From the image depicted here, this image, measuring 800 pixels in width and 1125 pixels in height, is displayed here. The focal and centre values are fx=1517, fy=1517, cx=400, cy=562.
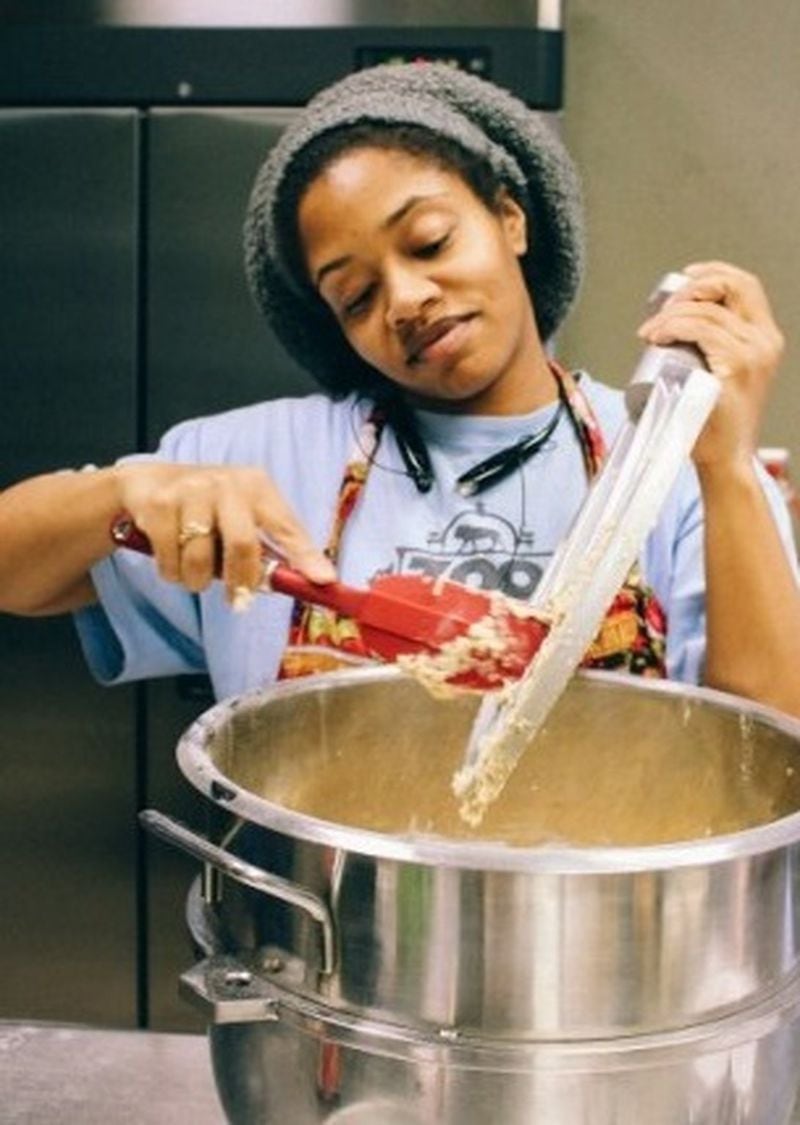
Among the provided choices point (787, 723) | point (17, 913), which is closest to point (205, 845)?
point (787, 723)

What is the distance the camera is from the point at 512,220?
1.22m

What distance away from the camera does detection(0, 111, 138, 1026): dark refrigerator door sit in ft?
6.54

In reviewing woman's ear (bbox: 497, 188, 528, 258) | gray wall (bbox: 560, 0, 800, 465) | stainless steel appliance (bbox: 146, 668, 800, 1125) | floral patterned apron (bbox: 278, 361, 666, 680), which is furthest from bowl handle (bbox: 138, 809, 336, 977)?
gray wall (bbox: 560, 0, 800, 465)

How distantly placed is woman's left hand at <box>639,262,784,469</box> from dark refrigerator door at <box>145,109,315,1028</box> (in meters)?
1.02

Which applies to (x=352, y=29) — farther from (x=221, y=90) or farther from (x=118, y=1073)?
(x=118, y=1073)

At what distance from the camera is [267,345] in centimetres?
199

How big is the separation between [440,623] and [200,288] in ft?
4.13

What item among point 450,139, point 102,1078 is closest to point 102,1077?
point 102,1078

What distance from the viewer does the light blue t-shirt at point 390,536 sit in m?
1.19

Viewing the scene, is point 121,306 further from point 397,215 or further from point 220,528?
point 220,528

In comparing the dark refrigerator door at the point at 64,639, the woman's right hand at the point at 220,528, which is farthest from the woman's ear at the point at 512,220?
the dark refrigerator door at the point at 64,639

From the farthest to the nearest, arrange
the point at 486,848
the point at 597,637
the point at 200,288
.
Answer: the point at 200,288 → the point at 597,637 → the point at 486,848

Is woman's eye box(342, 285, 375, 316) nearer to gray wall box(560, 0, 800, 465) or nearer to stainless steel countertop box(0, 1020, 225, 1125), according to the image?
stainless steel countertop box(0, 1020, 225, 1125)

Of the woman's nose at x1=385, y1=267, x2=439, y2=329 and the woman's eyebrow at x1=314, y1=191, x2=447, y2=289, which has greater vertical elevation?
the woman's eyebrow at x1=314, y1=191, x2=447, y2=289
